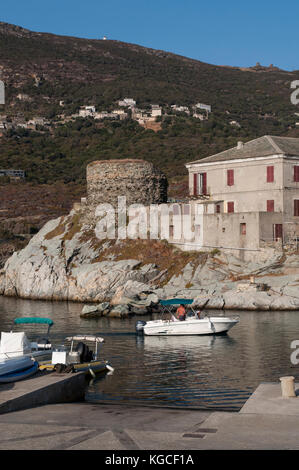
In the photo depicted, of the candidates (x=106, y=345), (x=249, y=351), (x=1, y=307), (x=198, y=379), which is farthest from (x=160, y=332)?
(x=1, y=307)

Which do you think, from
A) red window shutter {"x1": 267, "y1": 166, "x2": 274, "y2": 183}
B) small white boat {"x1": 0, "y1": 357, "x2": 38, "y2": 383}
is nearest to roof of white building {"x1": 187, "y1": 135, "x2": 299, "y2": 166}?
red window shutter {"x1": 267, "y1": 166, "x2": 274, "y2": 183}

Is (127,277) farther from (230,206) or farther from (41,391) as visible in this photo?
(41,391)

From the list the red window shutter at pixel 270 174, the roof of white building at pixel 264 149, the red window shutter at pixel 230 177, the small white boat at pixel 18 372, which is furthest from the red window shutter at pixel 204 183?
the small white boat at pixel 18 372

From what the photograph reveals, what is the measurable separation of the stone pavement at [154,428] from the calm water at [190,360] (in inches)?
144

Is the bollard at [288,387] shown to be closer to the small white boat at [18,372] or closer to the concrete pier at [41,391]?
the concrete pier at [41,391]

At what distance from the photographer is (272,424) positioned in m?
16.3

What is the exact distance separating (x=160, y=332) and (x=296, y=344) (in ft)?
32.2

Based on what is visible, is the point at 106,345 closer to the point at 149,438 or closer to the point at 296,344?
the point at 296,344

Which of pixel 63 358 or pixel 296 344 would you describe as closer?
pixel 63 358

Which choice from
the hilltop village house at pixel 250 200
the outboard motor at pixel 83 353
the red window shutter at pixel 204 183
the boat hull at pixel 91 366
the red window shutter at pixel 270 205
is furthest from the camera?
the red window shutter at pixel 204 183

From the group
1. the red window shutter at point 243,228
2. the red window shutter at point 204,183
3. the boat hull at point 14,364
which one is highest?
the red window shutter at point 204,183

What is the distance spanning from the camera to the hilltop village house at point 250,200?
181 feet

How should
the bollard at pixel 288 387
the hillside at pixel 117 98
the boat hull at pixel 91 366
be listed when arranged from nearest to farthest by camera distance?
the bollard at pixel 288 387 → the boat hull at pixel 91 366 → the hillside at pixel 117 98

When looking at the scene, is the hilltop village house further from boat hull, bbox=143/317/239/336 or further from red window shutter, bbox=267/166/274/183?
boat hull, bbox=143/317/239/336
